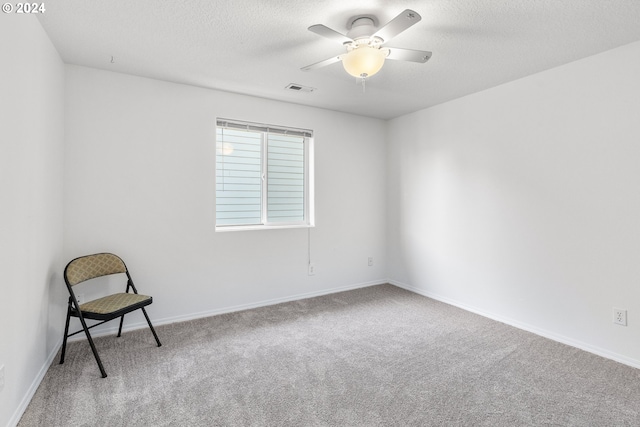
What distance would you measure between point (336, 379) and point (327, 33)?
7.26ft

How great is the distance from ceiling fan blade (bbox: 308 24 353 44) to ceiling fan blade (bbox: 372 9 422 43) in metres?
0.20

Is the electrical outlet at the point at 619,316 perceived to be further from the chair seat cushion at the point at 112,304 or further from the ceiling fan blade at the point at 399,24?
the chair seat cushion at the point at 112,304

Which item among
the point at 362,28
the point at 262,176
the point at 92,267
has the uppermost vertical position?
the point at 362,28

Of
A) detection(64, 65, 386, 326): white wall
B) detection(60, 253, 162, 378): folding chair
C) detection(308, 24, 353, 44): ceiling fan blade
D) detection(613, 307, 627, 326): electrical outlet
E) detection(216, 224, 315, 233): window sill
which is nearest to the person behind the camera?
detection(308, 24, 353, 44): ceiling fan blade

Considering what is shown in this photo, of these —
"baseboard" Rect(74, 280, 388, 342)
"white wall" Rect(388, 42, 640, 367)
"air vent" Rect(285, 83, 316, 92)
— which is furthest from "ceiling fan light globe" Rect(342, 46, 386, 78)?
"baseboard" Rect(74, 280, 388, 342)

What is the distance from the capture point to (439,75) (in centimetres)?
298

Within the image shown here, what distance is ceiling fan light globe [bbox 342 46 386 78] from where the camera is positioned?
2.02 metres

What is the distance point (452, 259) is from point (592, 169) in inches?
63.5

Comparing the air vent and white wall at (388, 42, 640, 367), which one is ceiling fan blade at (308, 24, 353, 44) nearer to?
the air vent

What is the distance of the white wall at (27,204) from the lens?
1643 millimetres

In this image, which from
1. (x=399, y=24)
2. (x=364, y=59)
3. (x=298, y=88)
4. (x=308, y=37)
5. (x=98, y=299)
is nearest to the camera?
(x=399, y=24)

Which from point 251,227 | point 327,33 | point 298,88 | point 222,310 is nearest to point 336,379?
point 222,310

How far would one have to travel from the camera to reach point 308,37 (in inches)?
90.9

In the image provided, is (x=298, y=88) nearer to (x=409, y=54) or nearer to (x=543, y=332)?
(x=409, y=54)
